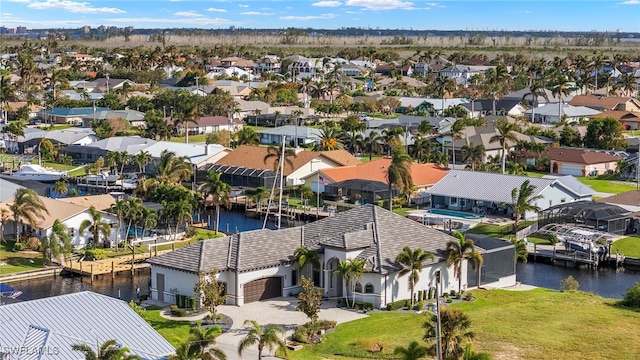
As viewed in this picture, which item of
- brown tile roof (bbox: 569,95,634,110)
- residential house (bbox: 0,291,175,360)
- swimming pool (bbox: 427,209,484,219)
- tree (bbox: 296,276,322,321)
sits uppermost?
brown tile roof (bbox: 569,95,634,110)

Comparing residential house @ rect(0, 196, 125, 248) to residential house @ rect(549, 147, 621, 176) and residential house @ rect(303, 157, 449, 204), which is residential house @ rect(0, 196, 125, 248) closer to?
residential house @ rect(303, 157, 449, 204)

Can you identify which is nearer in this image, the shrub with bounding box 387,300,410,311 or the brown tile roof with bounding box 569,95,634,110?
the shrub with bounding box 387,300,410,311

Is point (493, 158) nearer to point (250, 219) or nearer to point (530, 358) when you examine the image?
point (250, 219)

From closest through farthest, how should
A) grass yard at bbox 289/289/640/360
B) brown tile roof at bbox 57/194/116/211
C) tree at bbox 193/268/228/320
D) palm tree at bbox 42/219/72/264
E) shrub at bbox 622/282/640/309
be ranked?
grass yard at bbox 289/289/640/360 < tree at bbox 193/268/228/320 < shrub at bbox 622/282/640/309 < palm tree at bbox 42/219/72/264 < brown tile roof at bbox 57/194/116/211

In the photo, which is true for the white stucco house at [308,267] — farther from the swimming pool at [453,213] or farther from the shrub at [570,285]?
the swimming pool at [453,213]

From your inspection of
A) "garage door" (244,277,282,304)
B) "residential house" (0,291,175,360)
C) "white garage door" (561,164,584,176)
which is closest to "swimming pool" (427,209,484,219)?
"white garage door" (561,164,584,176)

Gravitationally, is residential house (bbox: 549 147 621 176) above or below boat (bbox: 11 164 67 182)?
above
